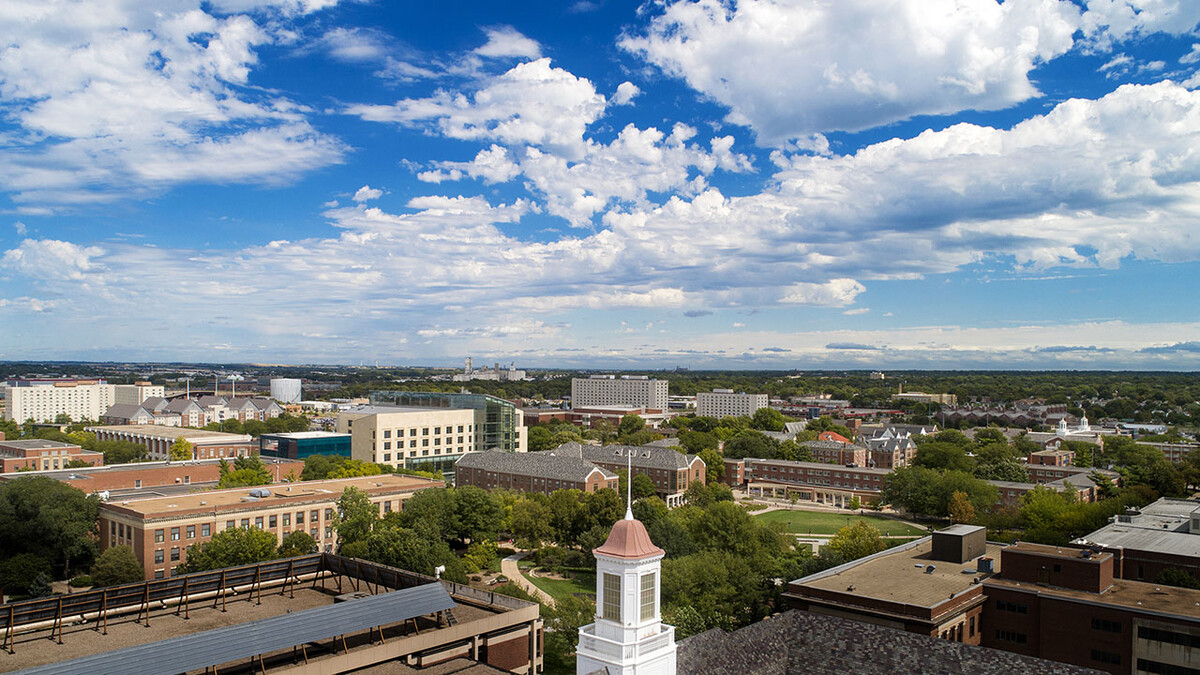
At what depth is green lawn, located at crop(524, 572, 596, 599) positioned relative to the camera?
55.9 m

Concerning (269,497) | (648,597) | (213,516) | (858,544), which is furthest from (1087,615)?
(269,497)

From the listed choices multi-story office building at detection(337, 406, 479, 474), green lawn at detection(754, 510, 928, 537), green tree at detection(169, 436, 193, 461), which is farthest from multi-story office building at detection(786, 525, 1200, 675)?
green tree at detection(169, 436, 193, 461)

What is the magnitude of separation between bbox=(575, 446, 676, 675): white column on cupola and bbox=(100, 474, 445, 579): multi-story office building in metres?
43.5

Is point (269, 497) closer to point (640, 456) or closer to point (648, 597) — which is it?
point (648, 597)

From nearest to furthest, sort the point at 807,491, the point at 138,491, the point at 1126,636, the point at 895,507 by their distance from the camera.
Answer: the point at 1126,636 → the point at 138,491 → the point at 895,507 → the point at 807,491

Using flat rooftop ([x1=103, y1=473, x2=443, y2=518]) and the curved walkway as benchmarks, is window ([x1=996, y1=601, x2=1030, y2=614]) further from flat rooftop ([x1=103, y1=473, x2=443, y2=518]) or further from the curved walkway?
flat rooftop ([x1=103, y1=473, x2=443, y2=518])

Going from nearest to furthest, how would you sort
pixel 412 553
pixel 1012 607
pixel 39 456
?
pixel 1012 607
pixel 412 553
pixel 39 456

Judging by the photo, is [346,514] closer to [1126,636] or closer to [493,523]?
[493,523]

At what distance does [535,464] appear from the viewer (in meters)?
95.6

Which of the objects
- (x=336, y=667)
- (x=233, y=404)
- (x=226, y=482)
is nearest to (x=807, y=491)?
(x=226, y=482)

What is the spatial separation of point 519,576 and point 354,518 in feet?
44.2

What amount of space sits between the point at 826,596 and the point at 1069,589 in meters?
12.0

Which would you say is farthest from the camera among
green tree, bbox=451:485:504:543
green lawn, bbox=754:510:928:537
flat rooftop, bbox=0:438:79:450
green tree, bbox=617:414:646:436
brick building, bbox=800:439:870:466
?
green tree, bbox=617:414:646:436

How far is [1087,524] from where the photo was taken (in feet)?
204
